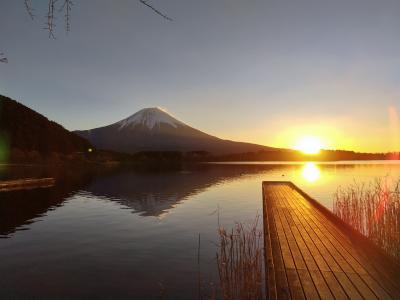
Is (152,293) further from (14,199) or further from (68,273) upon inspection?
(14,199)

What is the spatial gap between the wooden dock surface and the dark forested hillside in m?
105

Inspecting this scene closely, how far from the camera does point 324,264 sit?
8.39 m

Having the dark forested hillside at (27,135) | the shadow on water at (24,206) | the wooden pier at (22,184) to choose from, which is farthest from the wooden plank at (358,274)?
the dark forested hillside at (27,135)

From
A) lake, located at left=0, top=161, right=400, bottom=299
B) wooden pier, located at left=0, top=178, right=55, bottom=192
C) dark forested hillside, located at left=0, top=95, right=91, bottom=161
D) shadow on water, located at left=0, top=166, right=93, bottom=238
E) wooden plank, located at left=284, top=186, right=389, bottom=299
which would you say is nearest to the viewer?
wooden plank, located at left=284, top=186, right=389, bottom=299

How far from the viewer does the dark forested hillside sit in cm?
10575

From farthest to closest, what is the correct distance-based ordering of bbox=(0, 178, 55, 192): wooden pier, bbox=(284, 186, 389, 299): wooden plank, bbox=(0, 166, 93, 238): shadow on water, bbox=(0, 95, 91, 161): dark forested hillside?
bbox=(0, 95, 91, 161): dark forested hillside
bbox=(0, 178, 55, 192): wooden pier
bbox=(0, 166, 93, 238): shadow on water
bbox=(284, 186, 389, 299): wooden plank

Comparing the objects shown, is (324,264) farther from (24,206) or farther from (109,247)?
(24,206)

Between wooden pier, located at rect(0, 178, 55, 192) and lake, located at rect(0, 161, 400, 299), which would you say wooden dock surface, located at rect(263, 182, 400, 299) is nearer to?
lake, located at rect(0, 161, 400, 299)

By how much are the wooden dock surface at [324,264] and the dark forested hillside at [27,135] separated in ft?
344

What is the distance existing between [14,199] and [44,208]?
17.1 feet

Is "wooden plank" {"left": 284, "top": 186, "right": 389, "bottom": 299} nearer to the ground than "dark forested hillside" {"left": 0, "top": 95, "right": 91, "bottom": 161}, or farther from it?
nearer to the ground

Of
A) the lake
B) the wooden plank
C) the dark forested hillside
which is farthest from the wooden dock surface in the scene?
the dark forested hillside

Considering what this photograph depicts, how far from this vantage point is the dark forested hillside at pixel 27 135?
347ft

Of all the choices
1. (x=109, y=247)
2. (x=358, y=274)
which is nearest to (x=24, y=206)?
(x=109, y=247)
